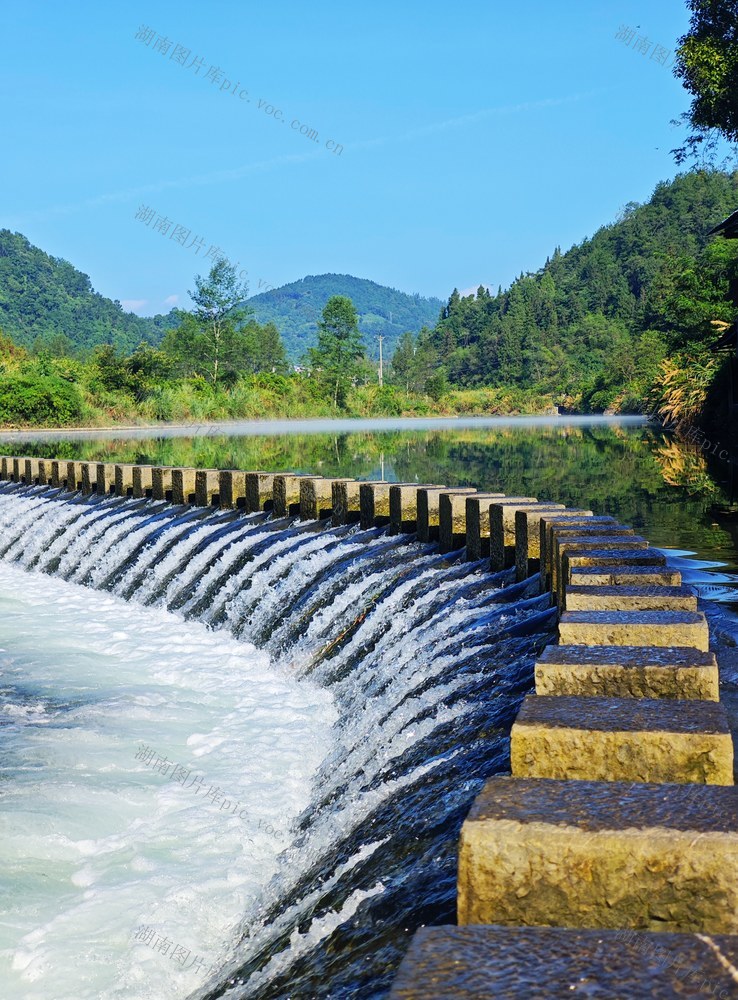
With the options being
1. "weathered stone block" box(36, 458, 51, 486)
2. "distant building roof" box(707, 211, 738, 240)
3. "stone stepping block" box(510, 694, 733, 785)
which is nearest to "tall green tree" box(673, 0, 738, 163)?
"distant building roof" box(707, 211, 738, 240)

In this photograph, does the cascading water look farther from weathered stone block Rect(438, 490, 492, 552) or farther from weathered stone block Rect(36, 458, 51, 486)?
weathered stone block Rect(36, 458, 51, 486)

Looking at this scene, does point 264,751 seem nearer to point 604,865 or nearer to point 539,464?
point 604,865

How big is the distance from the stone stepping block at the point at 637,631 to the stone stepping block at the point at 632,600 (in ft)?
1.65

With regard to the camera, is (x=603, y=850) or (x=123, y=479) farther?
(x=123, y=479)

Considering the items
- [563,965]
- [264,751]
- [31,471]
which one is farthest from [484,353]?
[563,965]

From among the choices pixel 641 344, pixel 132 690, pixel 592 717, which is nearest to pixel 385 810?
pixel 592 717

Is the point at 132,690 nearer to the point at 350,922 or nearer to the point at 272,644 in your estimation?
the point at 272,644

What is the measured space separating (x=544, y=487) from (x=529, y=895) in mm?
15275

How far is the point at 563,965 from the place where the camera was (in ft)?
6.95

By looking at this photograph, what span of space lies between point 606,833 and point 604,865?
0.07 m

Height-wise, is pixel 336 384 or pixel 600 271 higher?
pixel 600 271

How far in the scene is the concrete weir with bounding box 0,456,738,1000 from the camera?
2.12 metres

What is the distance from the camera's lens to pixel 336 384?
79875 millimetres

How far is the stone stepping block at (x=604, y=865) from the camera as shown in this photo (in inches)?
95.1
